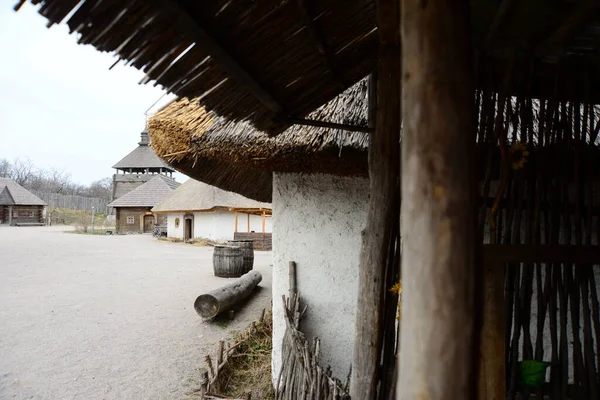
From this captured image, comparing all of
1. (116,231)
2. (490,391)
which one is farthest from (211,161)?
(116,231)

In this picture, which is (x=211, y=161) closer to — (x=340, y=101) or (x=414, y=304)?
(x=340, y=101)

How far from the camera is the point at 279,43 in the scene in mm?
1451

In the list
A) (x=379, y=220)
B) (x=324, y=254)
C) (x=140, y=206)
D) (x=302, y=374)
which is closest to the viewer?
(x=379, y=220)

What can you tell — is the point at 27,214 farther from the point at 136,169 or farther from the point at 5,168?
the point at 5,168

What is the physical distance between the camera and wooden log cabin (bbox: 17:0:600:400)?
2.61ft

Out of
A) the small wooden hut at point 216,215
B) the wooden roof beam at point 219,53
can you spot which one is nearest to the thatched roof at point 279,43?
the wooden roof beam at point 219,53

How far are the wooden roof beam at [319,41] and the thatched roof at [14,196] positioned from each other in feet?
116

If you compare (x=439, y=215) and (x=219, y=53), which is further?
(x=219, y=53)

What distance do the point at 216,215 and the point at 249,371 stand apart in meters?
14.8

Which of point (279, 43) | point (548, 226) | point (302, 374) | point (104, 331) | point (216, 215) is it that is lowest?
point (104, 331)

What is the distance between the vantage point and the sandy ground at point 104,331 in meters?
3.60

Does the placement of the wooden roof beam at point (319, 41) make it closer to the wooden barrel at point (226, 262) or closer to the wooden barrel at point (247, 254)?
the wooden barrel at point (226, 262)

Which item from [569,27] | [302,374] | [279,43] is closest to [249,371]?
[302,374]

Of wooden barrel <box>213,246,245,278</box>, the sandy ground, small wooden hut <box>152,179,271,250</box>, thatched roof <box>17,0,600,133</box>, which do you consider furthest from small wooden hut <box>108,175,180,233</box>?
thatched roof <box>17,0,600,133</box>
